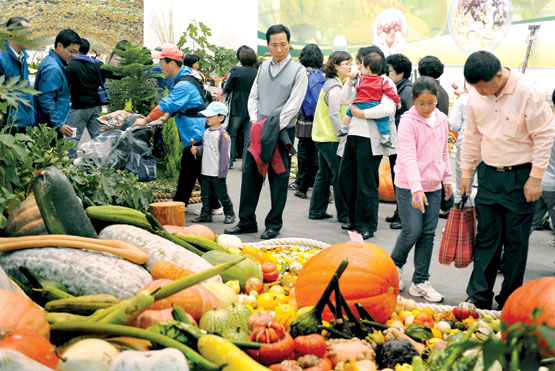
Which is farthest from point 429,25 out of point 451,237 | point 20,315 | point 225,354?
point 20,315

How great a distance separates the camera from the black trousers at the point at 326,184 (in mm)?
6590

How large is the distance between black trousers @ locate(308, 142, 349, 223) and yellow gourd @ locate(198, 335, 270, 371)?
14.9 feet

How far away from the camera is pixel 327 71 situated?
21.3 ft

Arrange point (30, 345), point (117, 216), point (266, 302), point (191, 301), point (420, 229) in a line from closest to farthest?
1. point (30, 345)
2. point (191, 301)
3. point (266, 302)
4. point (117, 216)
5. point (420, 229)

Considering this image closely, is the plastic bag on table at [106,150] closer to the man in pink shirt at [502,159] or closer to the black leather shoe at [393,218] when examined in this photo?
the black leather shoe at [393,218]

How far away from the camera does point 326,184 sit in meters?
6.80

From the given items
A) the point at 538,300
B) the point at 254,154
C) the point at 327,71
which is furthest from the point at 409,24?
the point at 538,300

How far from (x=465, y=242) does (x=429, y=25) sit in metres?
7.25

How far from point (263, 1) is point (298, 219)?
1013 centimetres

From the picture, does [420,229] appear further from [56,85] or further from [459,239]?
[56,85]

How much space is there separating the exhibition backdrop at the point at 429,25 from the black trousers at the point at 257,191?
15.4 ft

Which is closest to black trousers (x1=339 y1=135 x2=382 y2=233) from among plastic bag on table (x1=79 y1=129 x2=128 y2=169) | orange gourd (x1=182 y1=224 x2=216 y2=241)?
orange gourd (x1=182 y1=224 x2=216 y2=241)

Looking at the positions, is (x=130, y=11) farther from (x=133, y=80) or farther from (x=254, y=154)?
(x=254, y=154)

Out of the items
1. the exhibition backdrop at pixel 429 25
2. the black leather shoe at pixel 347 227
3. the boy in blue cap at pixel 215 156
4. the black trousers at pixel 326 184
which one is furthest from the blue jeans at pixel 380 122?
the exhibition backdrop at pixel 429 25
